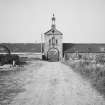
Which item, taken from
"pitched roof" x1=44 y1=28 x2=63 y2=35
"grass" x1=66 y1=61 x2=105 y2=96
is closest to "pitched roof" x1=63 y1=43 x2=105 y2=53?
"pitched roof" x1=44 y1=28 x2=63 y2=35

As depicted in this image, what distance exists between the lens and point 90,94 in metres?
7.72

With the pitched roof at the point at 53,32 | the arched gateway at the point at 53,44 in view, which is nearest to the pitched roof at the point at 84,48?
the arched gateway at the point at 53,44

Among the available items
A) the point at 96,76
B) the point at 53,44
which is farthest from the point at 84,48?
the point at 96,76

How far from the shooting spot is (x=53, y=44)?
3881 cm

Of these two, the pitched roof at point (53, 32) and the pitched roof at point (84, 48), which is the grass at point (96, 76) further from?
the pitched roof at point (84, 48)

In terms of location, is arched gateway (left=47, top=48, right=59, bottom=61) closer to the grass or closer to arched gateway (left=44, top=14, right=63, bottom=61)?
arched gateway (left=44, top=14, right=63, bottom=61)

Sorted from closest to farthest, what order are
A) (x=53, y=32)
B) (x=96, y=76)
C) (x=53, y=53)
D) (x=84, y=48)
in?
(x=96, y=76), (x=53, y=32), (x=53, y=53), (x=84, y=48)

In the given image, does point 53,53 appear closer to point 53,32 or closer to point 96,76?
point 53,32

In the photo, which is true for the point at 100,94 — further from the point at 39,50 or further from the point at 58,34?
the point at 39,50

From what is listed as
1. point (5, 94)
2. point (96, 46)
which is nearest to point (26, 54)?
point (96, 46)

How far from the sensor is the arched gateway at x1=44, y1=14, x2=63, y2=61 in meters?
38.8

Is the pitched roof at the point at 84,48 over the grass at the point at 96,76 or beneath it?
over

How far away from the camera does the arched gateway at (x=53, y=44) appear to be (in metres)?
38.8

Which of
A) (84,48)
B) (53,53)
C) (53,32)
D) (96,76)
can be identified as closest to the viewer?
(96,76)
